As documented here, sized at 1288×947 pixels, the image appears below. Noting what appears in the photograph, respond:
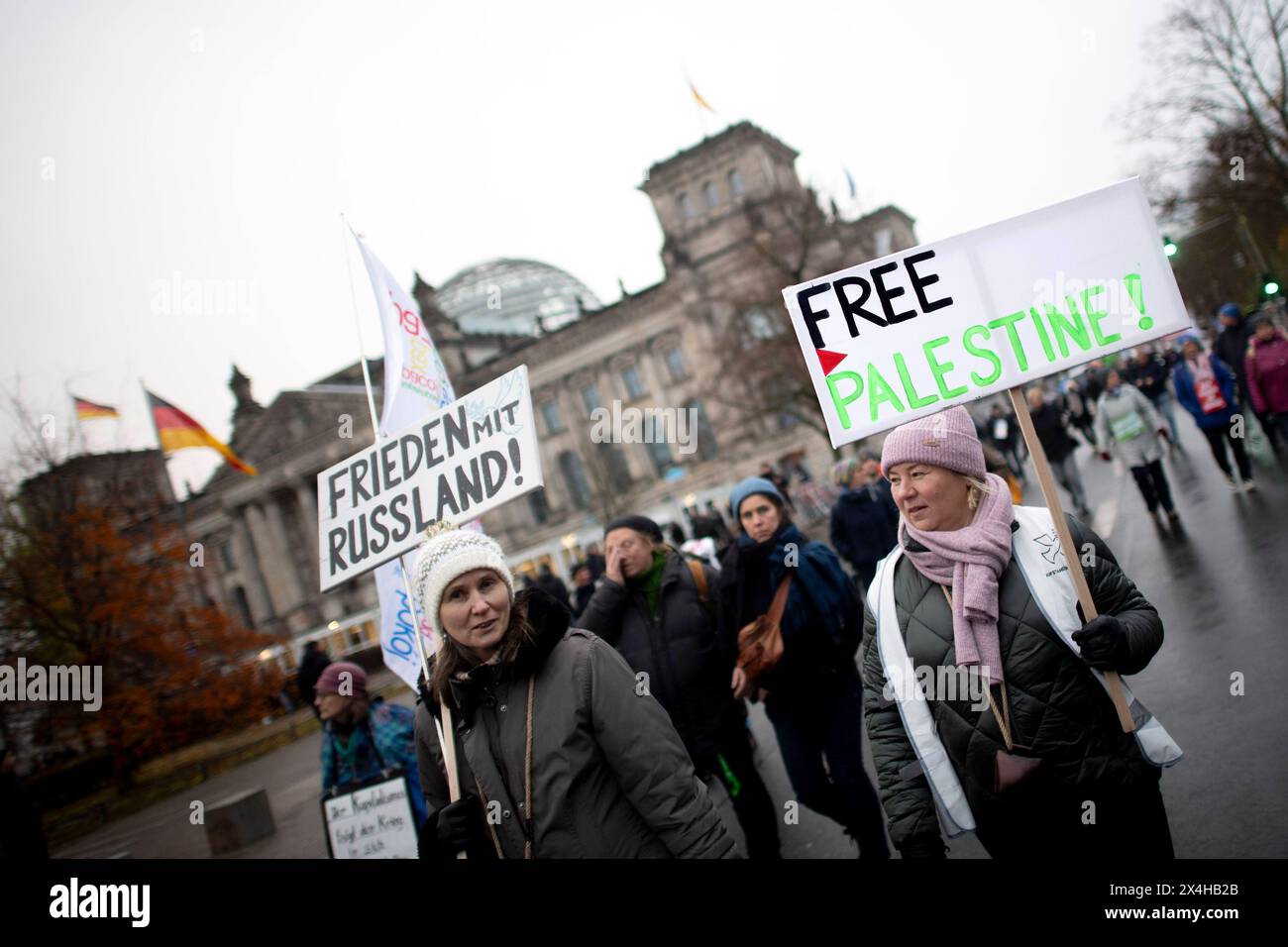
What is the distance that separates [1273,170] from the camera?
3272 cm

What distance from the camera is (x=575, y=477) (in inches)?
2457

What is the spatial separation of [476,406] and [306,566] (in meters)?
68.5

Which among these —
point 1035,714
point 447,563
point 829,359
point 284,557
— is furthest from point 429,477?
point 284,557

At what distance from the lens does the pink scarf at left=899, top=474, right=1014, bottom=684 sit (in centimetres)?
251

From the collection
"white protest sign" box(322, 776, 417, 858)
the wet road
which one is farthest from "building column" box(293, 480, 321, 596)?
"white protest sign" box(322, 776, 417, 858)

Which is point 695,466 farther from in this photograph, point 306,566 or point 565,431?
point 306,566

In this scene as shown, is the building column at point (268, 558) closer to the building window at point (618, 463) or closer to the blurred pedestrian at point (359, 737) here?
the building window at point (618, 463)

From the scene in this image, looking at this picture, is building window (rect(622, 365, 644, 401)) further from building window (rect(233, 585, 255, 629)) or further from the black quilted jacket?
the black quilted jacket

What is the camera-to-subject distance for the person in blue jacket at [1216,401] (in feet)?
32.0

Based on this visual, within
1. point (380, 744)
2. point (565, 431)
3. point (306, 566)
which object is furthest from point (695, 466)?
point (380, 744)

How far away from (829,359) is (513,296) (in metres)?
78.3

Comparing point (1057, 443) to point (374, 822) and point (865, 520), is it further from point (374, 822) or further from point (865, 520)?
point (374, 822)

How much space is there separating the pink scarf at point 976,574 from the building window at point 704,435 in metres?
53.2

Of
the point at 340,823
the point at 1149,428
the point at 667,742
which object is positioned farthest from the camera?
the point at 1149,428
